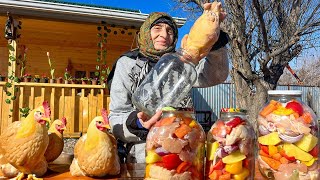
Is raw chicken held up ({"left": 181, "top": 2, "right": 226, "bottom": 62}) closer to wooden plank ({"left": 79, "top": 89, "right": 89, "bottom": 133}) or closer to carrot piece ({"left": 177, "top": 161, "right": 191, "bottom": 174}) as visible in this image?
carrot piece ({"left": 177, "top": 161, "right": 191, "bottom": 174})

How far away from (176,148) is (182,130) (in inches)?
1.9

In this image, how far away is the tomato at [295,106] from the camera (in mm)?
912

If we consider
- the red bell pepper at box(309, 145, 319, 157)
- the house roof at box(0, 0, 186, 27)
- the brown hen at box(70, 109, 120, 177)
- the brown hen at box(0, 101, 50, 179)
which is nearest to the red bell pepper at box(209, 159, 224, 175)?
the red bell pepper at box(309, 145, 319, 157)

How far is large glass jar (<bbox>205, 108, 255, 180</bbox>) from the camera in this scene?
33.7 inches

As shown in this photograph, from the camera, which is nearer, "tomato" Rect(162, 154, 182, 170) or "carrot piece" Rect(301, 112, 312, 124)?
"tomato" Rect(162, 154, 182, 170)

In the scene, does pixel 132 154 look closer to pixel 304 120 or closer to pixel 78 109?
pixel 304 120

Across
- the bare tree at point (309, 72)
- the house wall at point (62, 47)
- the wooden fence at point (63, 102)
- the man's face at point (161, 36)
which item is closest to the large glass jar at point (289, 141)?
the man's face at point (161, 36)

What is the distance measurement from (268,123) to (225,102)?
13717 millimetres

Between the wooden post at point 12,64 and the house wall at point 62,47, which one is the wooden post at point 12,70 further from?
the house wall at point 62,47

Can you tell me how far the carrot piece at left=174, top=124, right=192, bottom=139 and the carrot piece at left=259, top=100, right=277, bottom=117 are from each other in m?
0.27

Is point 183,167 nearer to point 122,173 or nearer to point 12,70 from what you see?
point 122,173

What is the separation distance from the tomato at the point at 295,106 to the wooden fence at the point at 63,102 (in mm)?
5541

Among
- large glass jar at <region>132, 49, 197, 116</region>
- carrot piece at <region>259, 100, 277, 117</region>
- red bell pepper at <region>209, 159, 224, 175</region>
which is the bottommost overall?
red bell pepper at <region>209, 159, 224, 175</region>

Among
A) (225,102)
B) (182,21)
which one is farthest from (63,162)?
(225,102)
